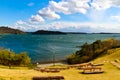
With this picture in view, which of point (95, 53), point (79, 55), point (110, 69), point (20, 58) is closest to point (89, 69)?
point (110, 69)

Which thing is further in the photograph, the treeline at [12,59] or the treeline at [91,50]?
the treeline at [91,50]

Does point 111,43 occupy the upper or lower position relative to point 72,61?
upper

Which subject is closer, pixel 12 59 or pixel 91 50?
pixel 12 59

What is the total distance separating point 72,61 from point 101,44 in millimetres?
→ 12070

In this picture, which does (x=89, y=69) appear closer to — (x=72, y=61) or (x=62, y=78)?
(x=62, y=78)

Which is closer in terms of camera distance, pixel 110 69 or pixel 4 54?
pixel 110 69

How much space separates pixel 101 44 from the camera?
304 feet

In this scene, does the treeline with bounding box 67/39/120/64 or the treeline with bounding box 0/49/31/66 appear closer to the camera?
the treeline with bounding box 0/49/31/66

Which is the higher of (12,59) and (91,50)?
(91,50)

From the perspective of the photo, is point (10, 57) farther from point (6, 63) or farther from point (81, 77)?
point (81, 77)

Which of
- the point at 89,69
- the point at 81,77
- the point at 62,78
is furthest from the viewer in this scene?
the point at 89,69

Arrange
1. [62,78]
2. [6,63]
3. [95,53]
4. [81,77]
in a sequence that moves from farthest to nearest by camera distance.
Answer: [95,53]
[6,63]
[81,77]
[62,78]

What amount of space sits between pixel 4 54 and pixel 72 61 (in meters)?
29.1

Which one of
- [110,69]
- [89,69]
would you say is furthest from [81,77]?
[110,69]
